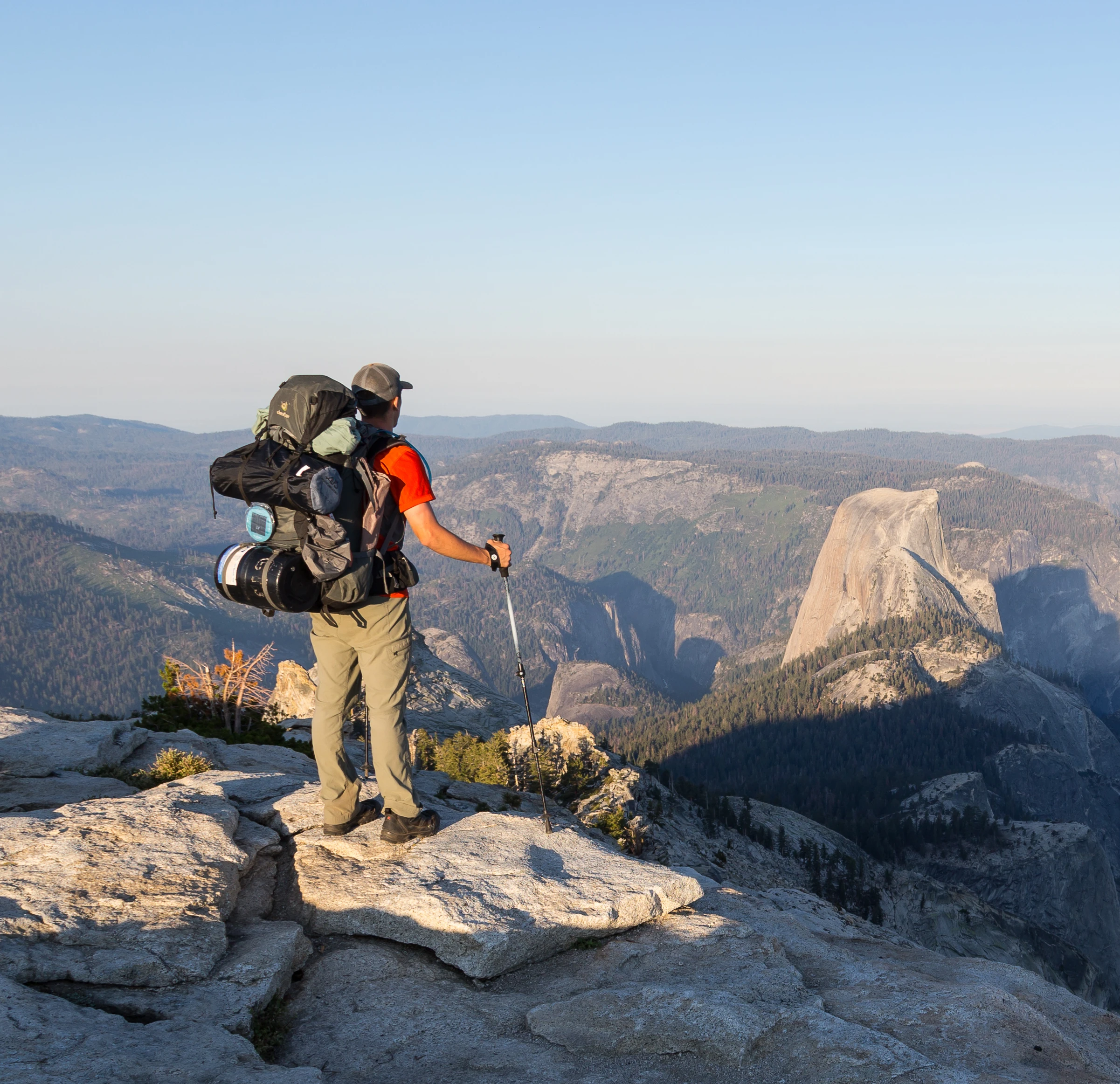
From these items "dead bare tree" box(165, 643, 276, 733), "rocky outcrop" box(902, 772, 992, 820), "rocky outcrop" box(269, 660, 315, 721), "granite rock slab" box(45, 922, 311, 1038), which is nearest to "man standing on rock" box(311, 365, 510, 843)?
"granite rock slab" box(45, 922, 311, 1038)

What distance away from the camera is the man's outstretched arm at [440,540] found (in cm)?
895

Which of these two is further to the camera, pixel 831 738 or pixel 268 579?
pixel 831 738

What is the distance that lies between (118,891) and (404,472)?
5217mm

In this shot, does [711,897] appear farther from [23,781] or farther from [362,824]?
[23,781]

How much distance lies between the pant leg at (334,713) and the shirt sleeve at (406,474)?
170cm

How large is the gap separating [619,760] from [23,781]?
42041mm

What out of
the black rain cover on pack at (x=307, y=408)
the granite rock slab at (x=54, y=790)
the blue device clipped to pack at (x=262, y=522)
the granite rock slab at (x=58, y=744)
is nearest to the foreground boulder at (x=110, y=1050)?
the blue device clipped to pack at (x=262, y=522)

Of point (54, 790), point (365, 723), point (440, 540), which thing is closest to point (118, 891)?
point (440, 540)

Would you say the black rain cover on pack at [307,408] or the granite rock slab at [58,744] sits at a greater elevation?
the black rain cover on pack at [307,408]

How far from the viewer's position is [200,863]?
30.0 ft

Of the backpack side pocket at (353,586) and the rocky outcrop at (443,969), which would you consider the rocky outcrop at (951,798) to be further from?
the backpack side pocket at (353,586)

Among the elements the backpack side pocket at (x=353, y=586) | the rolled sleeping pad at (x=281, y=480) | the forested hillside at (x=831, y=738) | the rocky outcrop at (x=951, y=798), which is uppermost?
the rolled sleeping pad at (x=281, y=480)

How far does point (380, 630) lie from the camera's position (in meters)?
9.49

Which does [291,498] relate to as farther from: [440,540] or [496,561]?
[496,561]
